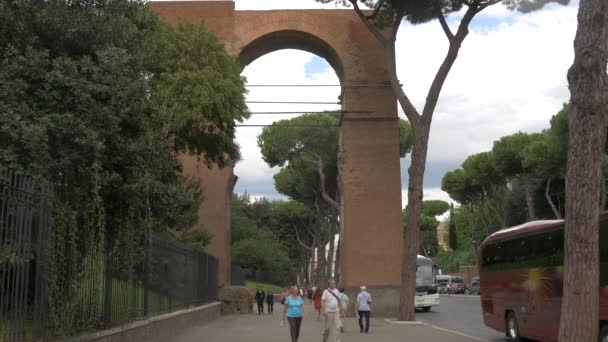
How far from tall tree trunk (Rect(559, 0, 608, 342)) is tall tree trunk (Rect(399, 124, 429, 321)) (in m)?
13.7

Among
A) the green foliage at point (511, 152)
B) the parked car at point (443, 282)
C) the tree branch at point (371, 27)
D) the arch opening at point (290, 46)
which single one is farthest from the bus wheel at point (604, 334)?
the parked car at point (443, 282)

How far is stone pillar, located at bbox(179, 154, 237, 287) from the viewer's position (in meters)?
31.5

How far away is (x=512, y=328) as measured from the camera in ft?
58.7

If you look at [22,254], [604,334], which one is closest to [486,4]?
[604,334]

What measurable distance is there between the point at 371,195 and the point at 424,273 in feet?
31.6

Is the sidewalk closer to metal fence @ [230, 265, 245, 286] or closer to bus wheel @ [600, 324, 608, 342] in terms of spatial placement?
bus wheel @ [600, 324, 608, 342]

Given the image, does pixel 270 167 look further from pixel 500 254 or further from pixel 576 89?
pixel 576 89

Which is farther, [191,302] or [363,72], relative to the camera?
[363,72]

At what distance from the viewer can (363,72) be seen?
30.7 meters

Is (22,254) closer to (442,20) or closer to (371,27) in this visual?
(442,20)

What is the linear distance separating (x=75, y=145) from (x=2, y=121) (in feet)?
3.33

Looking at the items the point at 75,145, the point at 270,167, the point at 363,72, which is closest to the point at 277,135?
the point at 270,167

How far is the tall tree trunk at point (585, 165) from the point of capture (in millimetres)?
8648

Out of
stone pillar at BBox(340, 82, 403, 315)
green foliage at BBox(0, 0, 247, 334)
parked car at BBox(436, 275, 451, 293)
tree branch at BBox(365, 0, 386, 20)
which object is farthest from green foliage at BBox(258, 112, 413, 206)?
green foliage at BBox(0, 0, 247, 334)
